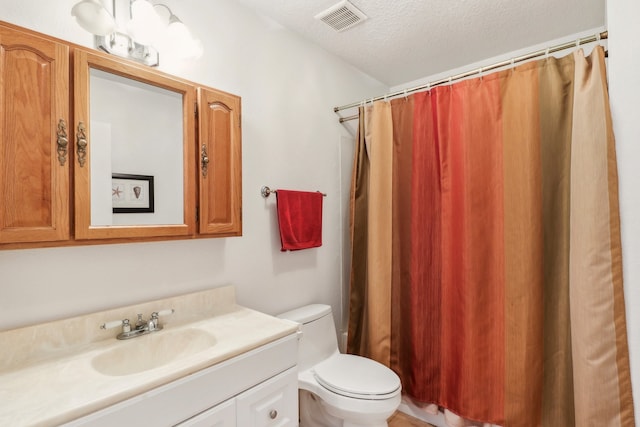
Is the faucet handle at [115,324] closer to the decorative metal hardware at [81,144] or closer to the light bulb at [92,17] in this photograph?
the decorative metal hardware at [81,144]

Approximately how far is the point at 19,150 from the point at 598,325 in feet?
7.20

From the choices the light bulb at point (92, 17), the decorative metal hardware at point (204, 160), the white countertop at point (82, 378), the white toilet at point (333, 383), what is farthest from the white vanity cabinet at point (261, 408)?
the light bulb at point (92, 17)

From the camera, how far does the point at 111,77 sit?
1151 millimetres

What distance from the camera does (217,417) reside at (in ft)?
3.39

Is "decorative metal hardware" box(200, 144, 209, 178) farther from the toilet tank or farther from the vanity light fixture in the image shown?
the toilet tank

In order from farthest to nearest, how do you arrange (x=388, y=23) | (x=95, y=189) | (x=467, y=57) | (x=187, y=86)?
(x=467, y=57), (x=388, y=23), (x=187, y=86), (x=95, y=189)

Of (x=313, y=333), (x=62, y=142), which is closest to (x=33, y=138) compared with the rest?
(x=62, y=142)

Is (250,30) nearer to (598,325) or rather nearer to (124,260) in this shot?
(124,260)

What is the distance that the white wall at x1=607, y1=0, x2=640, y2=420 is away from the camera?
4.12 feet

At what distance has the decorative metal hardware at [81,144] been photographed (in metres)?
1.03

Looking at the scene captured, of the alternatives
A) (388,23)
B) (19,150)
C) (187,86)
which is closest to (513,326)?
(388,23)

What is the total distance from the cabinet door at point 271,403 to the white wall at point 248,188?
21.3 inches

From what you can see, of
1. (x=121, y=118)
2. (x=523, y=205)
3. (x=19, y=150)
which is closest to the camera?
(x=19, y=150)

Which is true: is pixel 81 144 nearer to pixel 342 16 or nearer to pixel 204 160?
Answer: pixel 204 160
